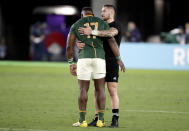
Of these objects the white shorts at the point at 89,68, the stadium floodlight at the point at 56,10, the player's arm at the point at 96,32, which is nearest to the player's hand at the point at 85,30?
the player's arm at the point at 96,32

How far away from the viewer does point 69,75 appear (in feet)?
78.0

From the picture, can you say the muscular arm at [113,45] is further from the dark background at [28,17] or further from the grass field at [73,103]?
the dark background at [28,17]

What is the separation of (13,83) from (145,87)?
4.08m

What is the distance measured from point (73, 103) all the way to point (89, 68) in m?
4.10

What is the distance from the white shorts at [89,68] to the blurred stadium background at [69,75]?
2.98 ft

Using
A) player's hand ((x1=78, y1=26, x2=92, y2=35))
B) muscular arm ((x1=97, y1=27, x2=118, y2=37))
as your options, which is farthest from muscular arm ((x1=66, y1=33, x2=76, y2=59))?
muscular arm ((x1=97, y1=27, x2=118, y2=37))

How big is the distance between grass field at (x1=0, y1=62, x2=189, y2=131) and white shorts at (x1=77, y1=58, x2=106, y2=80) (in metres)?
0.88

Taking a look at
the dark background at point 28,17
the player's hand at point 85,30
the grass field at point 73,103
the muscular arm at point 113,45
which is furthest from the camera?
the dark background at point 28,17

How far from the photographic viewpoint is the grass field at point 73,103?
1088 centimetres

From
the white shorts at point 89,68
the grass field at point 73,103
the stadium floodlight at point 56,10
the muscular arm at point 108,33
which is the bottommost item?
the grass field at point 73,103

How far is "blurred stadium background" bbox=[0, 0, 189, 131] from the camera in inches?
465

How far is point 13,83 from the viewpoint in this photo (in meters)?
19.6

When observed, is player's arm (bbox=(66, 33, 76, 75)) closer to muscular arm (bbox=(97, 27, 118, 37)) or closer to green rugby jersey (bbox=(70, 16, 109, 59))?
green rugby jersey (bbox=(70, 16, 109, 59))

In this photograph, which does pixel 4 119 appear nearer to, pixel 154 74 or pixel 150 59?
pixel 154 74
